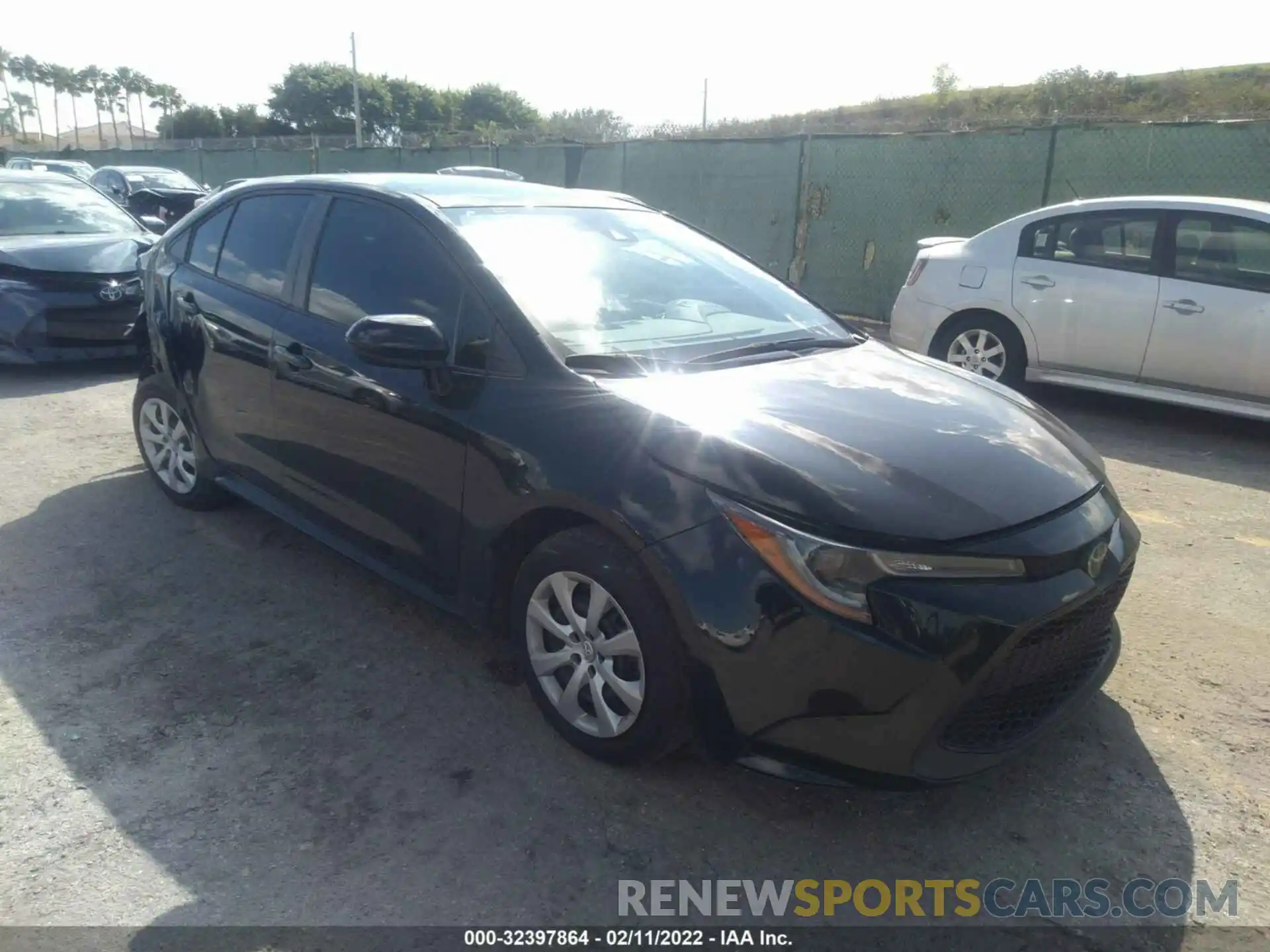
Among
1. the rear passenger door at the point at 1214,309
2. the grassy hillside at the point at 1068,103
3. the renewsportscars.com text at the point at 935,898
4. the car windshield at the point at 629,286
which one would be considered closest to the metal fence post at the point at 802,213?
the rear passenger door at the point at 1214,309

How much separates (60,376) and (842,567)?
26.0 feet

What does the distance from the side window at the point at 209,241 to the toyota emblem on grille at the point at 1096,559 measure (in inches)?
149

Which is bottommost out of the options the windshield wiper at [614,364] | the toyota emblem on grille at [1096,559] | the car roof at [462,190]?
the toyota emblem on grille at [1096,559]

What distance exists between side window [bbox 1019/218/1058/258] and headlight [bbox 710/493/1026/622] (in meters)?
5.55

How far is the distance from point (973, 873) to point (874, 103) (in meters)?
51.3

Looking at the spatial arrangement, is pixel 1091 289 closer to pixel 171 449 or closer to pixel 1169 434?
pixel 1169 434

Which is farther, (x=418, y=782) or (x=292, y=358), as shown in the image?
(x=292, y=358)

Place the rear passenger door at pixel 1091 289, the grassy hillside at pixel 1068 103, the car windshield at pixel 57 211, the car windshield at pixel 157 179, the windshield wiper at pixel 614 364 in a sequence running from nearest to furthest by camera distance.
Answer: the windshield wiper at pixel 614 364, the rear passenger door at pixel 1091 289, the car windshield at pixel 57 211, the car windshield at pixel 157 179, the grassy hillside at pixel 1068 103

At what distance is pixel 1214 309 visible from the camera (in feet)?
21.1

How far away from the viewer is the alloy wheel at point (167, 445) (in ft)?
15.9

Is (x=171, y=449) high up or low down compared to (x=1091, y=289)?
down

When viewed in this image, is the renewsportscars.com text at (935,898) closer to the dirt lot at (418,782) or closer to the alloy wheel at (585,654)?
the dirt lot at (418,782)

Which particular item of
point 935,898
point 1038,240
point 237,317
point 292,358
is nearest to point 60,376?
point 237,317

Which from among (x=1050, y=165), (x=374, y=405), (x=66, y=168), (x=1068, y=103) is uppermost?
(x=1068, y=103)
